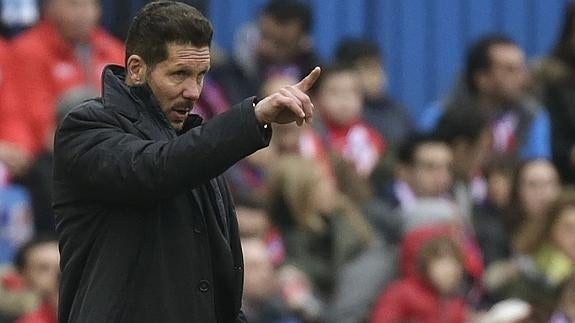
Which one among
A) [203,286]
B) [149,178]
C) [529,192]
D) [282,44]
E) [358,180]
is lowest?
[529,192]

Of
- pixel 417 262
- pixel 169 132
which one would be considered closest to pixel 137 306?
pixel 169 132

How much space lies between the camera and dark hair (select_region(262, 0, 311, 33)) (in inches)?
391

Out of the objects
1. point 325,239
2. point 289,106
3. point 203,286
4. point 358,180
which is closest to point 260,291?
point 325,239

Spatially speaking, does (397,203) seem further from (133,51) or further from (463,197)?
(133,51)

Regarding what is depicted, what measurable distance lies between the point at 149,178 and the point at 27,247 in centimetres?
356

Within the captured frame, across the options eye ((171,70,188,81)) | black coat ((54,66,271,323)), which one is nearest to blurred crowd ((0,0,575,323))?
black coat ((54,66,271,323))

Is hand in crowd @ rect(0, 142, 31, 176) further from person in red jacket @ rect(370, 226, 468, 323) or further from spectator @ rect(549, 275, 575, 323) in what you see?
spectator @ rect(549, 275, 575, 323)

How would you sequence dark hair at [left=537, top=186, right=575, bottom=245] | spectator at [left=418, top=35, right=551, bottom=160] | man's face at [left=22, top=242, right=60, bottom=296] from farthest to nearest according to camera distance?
spectator at [left=418, top=35, right=551, bottom=160], dark hair at [left=537, top=186, right=575, bottom=245], man's face at [left=22, top=242, right=60, bottom=296]

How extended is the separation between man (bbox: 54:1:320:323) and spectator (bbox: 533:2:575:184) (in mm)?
5450

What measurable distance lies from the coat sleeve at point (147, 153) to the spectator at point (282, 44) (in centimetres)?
533

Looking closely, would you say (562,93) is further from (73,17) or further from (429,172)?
(73,17)

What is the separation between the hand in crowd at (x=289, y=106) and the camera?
4.21 metres

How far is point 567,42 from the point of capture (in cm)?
1017

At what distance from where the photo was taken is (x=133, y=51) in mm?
4539
